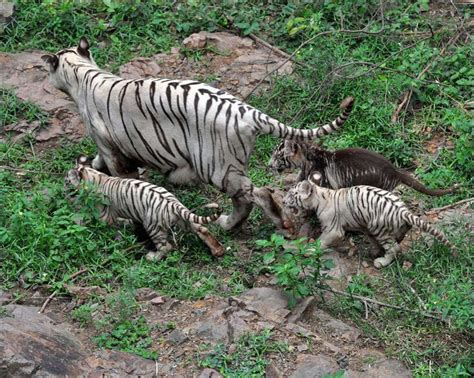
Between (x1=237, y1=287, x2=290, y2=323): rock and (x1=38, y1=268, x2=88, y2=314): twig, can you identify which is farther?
(x1=38, y1=268, x2=88, y2=314): twig

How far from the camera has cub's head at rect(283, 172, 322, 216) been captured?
7.68 metres

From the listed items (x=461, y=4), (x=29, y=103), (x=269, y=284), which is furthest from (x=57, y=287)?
(x=461, y=4)

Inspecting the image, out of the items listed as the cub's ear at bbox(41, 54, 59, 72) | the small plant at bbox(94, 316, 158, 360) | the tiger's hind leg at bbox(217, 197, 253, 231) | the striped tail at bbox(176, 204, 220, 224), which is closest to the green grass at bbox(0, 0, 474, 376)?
the small plant at bbox(94, 316, 158, 360)

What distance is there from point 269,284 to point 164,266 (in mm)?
861

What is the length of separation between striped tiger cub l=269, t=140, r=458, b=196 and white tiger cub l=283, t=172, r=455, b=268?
272 mm

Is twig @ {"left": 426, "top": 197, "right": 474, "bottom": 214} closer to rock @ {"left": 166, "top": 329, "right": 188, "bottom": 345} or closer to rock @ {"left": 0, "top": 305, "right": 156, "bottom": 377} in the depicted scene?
rock @ {"left": 166, "top": 329, "right": 188, "bottom": 345}

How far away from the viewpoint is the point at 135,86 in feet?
26.6

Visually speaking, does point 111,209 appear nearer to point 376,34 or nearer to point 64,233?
point 64,233

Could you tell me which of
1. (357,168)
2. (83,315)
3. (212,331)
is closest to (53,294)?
(83,315)

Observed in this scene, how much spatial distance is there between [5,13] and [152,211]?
14.6ft

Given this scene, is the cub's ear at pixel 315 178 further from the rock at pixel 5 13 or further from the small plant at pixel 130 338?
the rock at pixel 5 13

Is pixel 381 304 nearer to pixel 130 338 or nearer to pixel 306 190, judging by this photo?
pixel 306 190

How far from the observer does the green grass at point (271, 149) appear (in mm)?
6750

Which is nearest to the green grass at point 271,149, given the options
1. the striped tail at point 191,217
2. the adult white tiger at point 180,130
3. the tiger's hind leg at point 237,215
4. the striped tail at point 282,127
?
the tiger's hind leg at point 237,215
